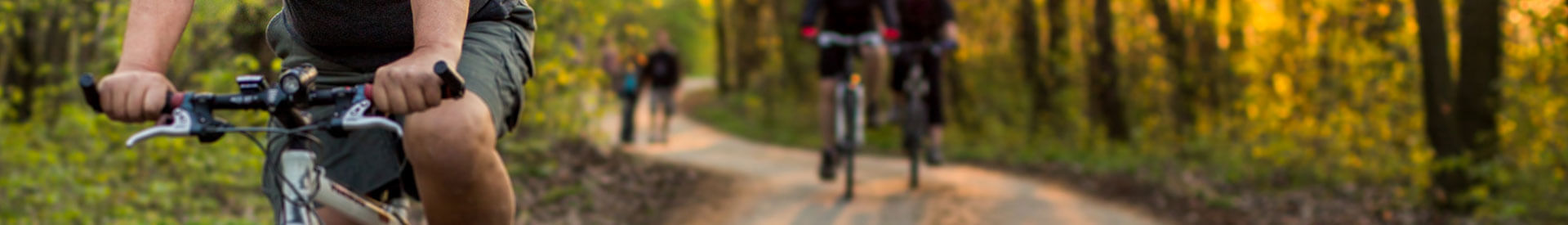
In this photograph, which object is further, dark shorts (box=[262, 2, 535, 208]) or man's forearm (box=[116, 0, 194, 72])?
dark shorts (box=[262, 2, 535, 208])

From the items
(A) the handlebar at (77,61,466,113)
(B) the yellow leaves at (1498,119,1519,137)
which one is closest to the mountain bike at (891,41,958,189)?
(B) the yellow leaves at (1498,119,1519,137)

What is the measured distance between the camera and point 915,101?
29.2 ft

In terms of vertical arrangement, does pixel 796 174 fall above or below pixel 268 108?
below

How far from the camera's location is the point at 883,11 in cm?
773

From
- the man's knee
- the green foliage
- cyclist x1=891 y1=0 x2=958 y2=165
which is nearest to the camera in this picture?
the man's knee

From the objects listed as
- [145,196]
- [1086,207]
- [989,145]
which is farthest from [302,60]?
[989,145]

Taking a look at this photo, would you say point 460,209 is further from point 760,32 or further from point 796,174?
point 760,32

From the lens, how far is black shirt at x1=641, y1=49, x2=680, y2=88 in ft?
57.1

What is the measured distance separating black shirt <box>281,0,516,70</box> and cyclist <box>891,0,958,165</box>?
611cm

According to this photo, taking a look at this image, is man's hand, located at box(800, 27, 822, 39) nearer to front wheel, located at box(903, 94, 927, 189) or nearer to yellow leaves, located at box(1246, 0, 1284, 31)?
front wheel, located at box(903, 94, 927, 189)

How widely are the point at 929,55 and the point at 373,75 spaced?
6506 millimetres

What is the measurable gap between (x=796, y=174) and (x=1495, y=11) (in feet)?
14.9

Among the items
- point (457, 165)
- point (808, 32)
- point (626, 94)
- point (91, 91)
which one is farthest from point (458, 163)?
point (626, 94)

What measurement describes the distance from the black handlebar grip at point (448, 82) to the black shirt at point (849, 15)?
5.76 meters
